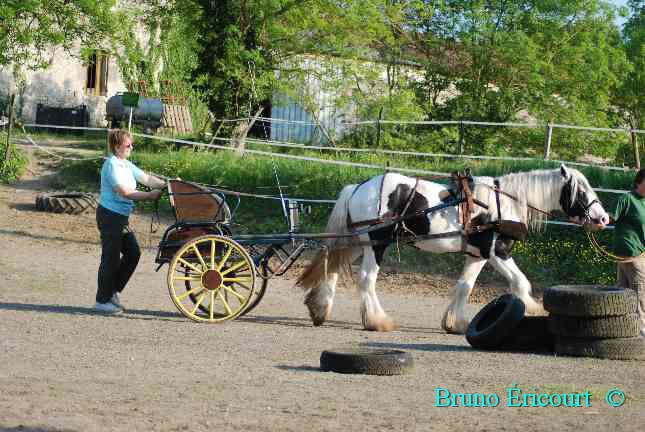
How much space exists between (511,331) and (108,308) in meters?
4.09

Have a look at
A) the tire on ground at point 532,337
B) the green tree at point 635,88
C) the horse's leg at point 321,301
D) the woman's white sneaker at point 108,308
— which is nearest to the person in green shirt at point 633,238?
the tire on ground at point 532,337

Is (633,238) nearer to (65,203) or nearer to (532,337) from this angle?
(532,337)

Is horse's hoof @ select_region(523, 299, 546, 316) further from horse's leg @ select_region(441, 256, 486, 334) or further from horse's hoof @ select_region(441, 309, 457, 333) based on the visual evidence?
horse's hoof @ select_region(441, 309, 457, 333)

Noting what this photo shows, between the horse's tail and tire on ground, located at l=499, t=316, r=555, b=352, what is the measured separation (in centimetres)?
205

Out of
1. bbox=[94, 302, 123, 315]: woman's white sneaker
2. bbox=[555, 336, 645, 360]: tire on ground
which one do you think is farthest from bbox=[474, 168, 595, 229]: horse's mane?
bbox=[94, 302, 123, 315]: woman's white sneaker

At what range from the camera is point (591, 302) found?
824 centimetres

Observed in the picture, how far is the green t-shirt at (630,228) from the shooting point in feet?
30.9

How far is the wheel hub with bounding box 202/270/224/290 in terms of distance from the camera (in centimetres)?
973

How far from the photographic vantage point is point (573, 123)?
87.2 ft

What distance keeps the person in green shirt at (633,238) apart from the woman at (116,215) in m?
4.43

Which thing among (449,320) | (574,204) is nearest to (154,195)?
(449,320)

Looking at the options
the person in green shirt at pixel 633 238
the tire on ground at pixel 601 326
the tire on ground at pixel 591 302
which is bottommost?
the tire on ground at pixel 601 326

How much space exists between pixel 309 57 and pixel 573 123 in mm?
7721

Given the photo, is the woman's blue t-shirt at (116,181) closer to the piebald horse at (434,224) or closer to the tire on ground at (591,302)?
the piebald horse at (434,224)
